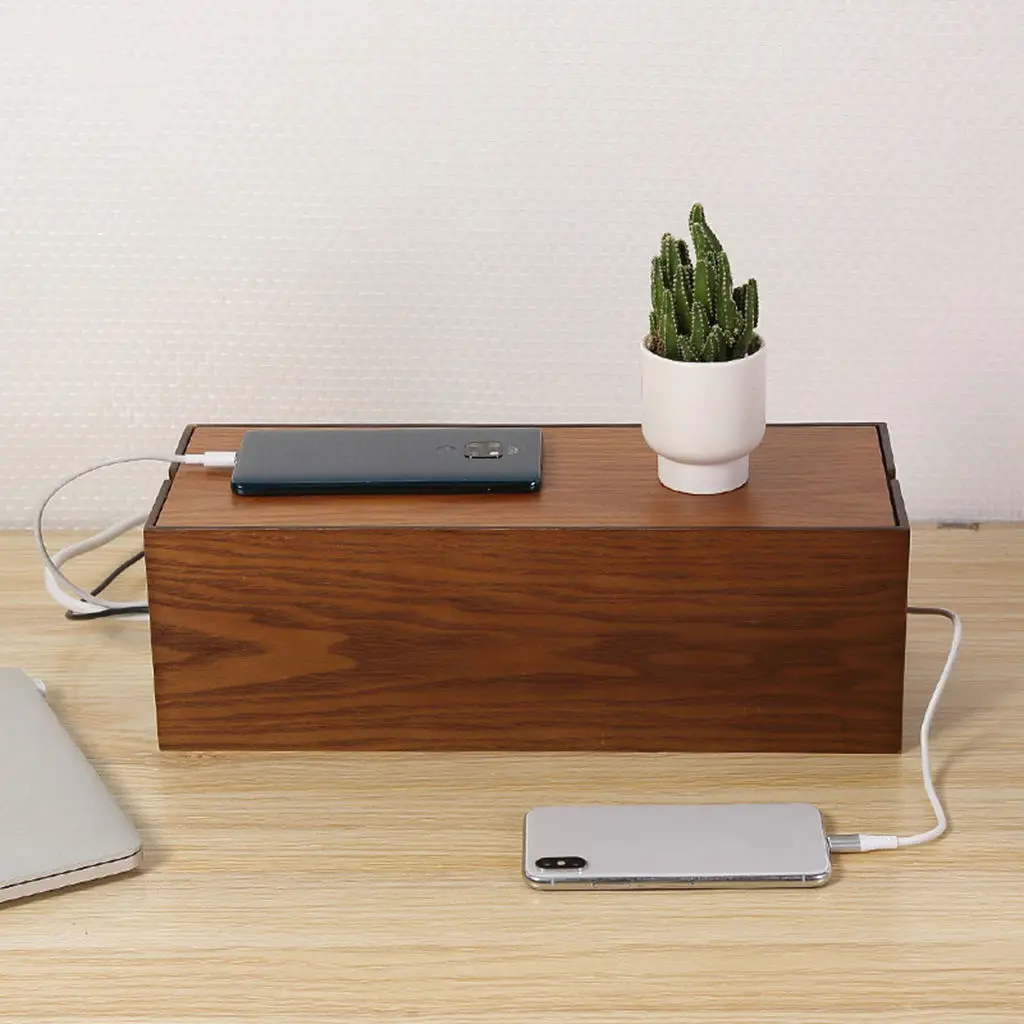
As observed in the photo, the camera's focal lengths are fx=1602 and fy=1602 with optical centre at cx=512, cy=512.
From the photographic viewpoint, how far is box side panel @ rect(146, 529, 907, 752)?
0.92 metres

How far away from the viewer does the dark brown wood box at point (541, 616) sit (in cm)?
92

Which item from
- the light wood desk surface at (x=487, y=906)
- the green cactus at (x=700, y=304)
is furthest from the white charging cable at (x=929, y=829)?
the green cactus at (x=700, y=304)

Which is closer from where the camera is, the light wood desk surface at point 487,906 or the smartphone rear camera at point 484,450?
the light wood desk surface at point 487,906

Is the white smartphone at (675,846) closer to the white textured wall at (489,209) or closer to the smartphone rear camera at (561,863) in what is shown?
the smartphone rear camera at (561,863)

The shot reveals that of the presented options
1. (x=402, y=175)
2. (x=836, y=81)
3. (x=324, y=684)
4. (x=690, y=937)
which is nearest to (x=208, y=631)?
(x=324, y=684)

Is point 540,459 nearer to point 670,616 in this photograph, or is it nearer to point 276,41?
point 670,616

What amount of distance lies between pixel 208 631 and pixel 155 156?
465 millimetres

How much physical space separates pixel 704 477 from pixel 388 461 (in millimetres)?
195

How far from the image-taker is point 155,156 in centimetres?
124

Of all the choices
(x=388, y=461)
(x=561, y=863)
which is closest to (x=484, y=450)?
(x=388, y=461)

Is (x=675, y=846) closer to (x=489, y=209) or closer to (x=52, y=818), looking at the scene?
Result: (x=52, y=818)

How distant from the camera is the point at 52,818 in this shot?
A: 0.88m

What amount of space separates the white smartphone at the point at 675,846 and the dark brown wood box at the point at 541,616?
0.08 metres

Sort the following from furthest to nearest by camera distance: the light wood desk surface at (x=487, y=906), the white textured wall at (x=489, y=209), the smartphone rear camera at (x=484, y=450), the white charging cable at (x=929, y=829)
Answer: the white textured wall at (x=489, y=209) → the smartphone rear camera at (x=484, y=450) → the white charging cable at (x=929, y=829) → the light wood desk surface at (x=487, y=906)
